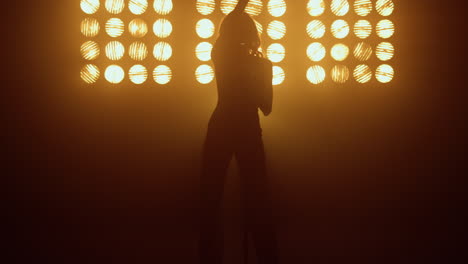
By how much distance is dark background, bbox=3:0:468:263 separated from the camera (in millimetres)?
2113

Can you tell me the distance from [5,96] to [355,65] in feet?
7.16

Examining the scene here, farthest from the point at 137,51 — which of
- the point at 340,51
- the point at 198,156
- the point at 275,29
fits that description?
the point at 340,51

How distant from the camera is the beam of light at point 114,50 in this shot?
205 centimetres

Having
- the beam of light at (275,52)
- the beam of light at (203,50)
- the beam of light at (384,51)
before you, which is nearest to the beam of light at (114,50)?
the beam of light at (203,50)

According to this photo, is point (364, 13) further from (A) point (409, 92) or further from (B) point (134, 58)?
(B) point (134, 58)

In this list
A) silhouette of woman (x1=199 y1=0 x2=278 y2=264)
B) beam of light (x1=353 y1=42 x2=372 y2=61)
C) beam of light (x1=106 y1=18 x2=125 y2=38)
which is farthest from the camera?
beam of light (x1=353 y1=42 x2=372 y2=61)

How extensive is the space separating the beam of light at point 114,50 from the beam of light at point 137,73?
0.11 meters

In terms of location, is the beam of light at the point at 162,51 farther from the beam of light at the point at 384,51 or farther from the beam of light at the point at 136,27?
the beam of light at the point at 384,51

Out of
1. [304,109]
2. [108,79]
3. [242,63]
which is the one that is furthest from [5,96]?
[304,109]

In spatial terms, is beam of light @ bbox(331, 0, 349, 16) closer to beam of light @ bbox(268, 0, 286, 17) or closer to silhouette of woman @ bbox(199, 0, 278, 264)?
beam of light @ bbox(268, 0, 286, 17)

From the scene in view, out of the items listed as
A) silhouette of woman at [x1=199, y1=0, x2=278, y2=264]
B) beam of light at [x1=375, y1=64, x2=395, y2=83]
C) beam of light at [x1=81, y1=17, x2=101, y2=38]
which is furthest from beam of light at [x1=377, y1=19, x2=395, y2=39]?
beam of light at [x1=81, y1=17, x2=101, y2=38]

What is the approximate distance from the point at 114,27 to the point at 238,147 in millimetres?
1119

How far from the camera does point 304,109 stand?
7.44ft

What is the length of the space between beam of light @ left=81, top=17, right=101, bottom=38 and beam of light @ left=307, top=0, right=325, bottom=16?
4.32ft
